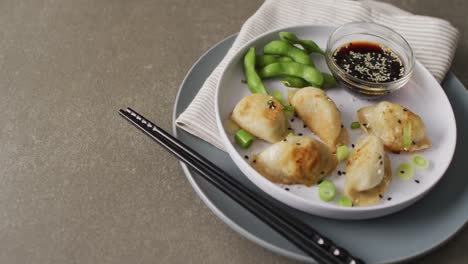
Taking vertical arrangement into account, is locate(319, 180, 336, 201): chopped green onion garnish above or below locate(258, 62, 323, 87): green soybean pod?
below

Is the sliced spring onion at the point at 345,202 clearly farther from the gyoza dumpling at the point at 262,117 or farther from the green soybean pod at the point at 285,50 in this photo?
the green soybean pod at the point at 285,50

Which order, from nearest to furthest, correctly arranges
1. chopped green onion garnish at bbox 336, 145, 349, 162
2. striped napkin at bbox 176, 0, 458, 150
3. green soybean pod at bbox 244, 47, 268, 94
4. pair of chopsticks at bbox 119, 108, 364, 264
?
pair of chopsticks at bbox 119, 108, 364, 264, chopped green onion garnish at bbox 336, 145, 349, 162, striped napkin at bbox 176, 0, 458, 150, green soybean pod at bbox 244, 47, 268, 94

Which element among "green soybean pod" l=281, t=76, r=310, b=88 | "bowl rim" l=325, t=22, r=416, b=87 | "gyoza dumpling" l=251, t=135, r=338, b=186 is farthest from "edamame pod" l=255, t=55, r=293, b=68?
"gyoza dumpling" l=251, t=135, r=338, b=186

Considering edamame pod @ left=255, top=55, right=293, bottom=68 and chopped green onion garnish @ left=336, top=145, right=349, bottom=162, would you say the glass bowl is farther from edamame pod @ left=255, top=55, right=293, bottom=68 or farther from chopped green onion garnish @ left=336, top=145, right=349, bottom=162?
chopped green onion garnish @ left=336, top=145, right=349, bottom=162

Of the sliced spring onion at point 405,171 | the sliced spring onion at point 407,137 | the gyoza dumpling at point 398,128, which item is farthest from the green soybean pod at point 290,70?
the sliced spring onion at point 405,171

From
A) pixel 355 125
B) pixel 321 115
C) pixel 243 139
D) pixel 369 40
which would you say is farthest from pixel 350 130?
pixel 369 40

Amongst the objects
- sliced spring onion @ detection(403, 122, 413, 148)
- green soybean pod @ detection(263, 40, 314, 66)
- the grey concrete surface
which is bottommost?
the grey concrete surface

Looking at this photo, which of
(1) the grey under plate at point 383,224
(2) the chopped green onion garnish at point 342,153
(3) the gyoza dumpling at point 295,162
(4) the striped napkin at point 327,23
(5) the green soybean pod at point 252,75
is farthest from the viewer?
(5) the green soybean pod at point 252,75
